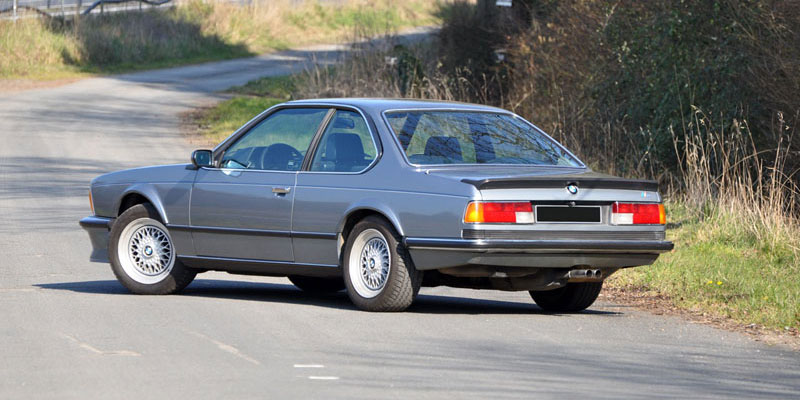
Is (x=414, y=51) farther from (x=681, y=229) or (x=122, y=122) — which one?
(x=681, y=229)

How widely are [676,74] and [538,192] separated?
10.0 m

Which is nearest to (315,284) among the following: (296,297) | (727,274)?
(296,297)

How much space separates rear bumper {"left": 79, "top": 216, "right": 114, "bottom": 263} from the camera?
10953 millimetres

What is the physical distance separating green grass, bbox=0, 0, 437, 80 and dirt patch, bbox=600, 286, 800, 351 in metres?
19.3

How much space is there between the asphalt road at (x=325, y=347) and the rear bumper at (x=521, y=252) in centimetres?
44

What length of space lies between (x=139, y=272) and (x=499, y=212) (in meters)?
3.25

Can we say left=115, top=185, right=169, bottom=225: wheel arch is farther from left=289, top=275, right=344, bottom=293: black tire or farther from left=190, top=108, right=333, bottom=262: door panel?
left=289, top=275, right=344, bottom=293: black tire

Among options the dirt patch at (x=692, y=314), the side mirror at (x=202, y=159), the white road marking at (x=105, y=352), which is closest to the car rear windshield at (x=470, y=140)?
the dirt patch at (x=692, y=314)

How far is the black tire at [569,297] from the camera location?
1020 cm

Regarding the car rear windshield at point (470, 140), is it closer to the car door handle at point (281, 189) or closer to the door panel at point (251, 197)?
the door panel at point (251, 197)

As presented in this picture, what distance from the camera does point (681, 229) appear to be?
14.4 metres

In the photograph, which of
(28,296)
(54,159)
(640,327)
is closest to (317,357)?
(640,327)

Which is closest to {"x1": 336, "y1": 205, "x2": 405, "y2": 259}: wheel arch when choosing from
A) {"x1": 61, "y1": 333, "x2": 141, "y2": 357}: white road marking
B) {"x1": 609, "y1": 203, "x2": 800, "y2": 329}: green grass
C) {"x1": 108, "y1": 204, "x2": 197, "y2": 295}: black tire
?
{"x1": 108, "y1": 204, "x2": 197, "y2": 295}: black tire

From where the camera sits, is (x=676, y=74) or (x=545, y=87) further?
(x=545, y=87)
